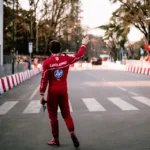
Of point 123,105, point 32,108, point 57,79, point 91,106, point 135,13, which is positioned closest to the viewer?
point 57,79

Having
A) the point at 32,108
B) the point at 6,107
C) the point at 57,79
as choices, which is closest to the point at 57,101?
the point at 57,79

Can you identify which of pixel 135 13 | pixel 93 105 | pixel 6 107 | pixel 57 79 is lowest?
pixel 6 107

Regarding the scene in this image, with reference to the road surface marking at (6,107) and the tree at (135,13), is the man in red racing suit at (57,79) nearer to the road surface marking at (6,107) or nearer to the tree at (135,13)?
the road surface marking at (6,107)

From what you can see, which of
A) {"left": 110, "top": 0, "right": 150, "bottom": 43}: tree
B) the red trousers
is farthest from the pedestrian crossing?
{"left": 110, "top": 0, "right": 150, "bottom": 43}: tree

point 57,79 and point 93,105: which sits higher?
point 57,79

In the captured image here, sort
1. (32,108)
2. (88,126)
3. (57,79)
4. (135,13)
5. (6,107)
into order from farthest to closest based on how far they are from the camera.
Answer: (135,13)
(6,107)
(32,108)
(88,126)
(57,79)

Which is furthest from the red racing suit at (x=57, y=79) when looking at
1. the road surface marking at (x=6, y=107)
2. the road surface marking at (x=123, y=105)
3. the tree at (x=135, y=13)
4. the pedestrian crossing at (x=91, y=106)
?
the tree at (x=135, y=13)

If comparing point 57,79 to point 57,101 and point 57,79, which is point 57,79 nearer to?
point 57,79

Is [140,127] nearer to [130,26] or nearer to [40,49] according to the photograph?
[130,26]

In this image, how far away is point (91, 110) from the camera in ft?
37.0

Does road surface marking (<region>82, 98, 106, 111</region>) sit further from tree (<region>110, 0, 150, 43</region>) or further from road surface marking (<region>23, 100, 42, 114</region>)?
tree (<region>110, 0, 150, 43</region>)

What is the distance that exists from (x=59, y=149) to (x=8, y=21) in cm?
5637

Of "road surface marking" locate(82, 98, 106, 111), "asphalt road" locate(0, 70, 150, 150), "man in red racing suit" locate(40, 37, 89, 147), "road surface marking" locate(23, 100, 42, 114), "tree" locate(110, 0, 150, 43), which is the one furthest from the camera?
"tree" locate(110, 0, 150, 43)

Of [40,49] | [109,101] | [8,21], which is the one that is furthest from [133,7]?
[109,101]
